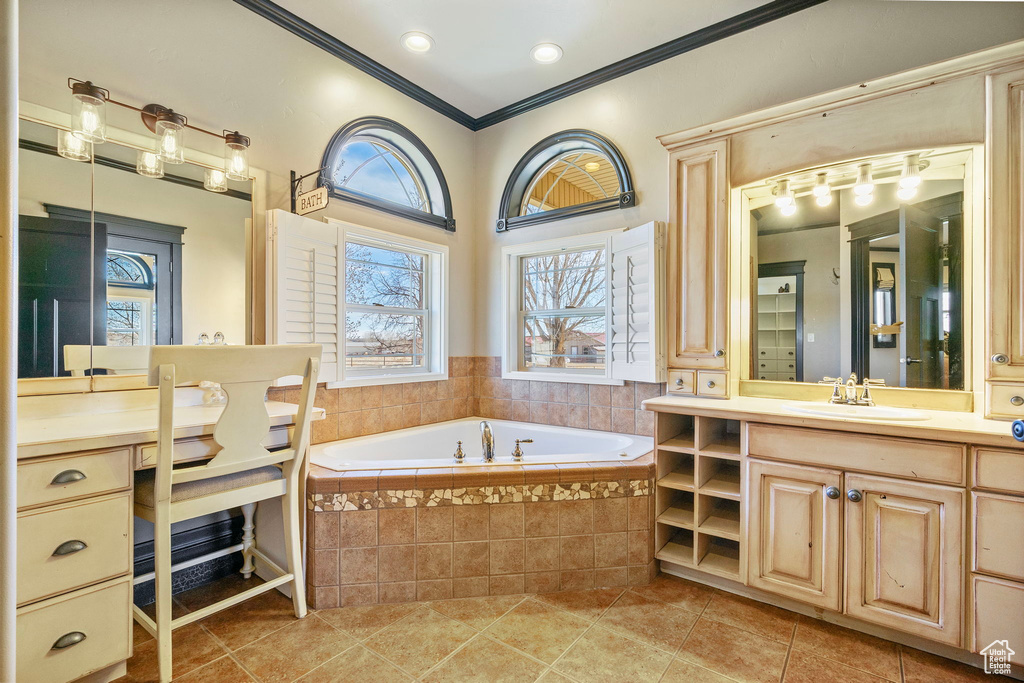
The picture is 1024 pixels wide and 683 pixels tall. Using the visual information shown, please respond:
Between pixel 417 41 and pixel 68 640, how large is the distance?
298 cm

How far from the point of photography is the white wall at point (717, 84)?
6.88 ft

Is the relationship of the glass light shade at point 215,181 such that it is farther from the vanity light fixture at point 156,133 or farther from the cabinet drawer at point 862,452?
the cabinet drawer at point 862,452

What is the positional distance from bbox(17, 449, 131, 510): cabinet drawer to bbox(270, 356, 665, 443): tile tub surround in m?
0.93

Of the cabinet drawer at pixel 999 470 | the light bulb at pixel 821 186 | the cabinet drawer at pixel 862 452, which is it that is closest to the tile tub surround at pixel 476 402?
the cabinet drawer at pixel 862 452

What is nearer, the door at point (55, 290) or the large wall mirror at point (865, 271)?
the door at point (55, 290)

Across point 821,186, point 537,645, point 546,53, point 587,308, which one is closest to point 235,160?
point 546,53

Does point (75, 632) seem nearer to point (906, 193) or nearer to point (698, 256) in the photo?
point (698, 256)

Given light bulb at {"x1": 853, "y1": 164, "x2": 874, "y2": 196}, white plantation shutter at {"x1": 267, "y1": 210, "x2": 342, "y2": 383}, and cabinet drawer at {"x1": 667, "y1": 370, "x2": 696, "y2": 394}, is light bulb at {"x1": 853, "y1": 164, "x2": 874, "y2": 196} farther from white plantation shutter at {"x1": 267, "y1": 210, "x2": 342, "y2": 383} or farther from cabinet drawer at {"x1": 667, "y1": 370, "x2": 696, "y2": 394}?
white plantation shutter at {"x1": 267, "y1": 210, "x2": 342, "y2": 383}

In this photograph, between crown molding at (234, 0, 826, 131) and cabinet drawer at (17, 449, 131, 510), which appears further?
crown molding at (234, 0, 826, 131)

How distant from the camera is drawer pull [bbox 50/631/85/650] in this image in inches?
54.6

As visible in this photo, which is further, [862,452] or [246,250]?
[246,250]

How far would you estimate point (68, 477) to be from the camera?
1.40 m

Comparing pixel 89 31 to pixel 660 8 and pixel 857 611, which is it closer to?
pixel 660 8

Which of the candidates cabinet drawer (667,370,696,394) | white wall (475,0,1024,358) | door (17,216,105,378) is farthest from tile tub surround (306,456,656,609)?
white wall (475,0,1024,358)
